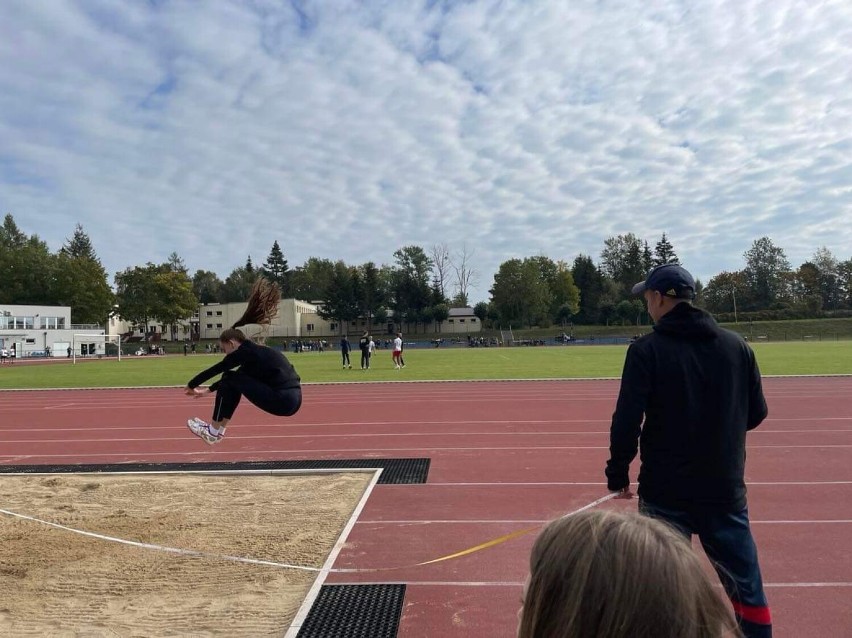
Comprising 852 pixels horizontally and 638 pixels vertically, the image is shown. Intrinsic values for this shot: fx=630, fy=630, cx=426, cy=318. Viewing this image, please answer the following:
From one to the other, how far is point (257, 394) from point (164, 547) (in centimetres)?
162

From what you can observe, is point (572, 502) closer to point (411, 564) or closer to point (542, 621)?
point (411, 564)

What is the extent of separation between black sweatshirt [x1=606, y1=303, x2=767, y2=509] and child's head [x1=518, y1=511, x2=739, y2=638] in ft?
6.01

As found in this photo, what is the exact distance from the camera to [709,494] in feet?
9.55

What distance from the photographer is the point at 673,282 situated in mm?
3072

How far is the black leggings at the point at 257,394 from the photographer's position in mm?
5129

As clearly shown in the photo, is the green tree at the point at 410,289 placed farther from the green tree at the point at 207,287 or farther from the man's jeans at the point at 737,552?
the man's jeans at the point at 737,552

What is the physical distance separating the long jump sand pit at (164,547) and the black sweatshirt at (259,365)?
4.71ft

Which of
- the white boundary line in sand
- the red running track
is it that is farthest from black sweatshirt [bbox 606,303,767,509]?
the white boundary line in sand

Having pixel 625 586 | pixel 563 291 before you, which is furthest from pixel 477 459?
pixel 563 291

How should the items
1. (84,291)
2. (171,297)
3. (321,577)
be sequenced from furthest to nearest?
1. (171,297)
2. (84,291)
3. (321,577)

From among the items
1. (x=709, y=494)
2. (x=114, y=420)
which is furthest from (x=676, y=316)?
(x=114, y=420)

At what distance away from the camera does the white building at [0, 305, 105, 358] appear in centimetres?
6384

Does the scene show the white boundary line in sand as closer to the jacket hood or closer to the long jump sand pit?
the long jump sand pit

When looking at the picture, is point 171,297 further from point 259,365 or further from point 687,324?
point 687,324
